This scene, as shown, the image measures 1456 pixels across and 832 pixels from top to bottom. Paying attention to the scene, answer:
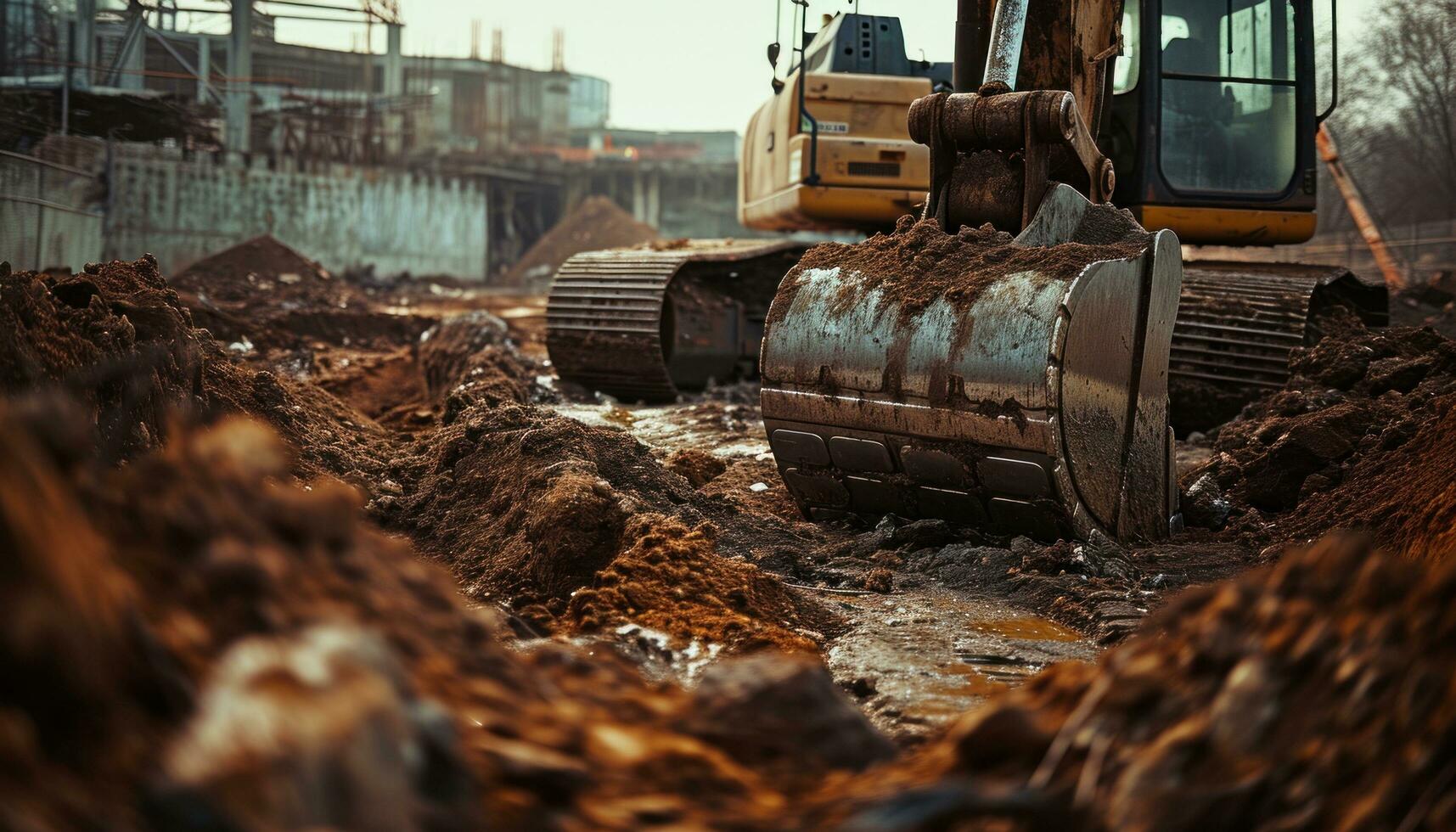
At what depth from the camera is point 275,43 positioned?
39.4 metres

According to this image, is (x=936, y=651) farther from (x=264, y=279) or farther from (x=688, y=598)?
(x=264, y=279)

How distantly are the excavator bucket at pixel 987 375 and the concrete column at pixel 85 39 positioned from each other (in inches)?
881

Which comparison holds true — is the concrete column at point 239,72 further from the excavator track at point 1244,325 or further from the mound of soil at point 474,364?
the excavator track at point 1244,325

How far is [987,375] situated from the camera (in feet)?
15.6

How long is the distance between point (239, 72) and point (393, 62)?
13238 mm

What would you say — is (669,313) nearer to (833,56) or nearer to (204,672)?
(833,56)

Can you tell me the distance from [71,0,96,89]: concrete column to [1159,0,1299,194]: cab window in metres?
21.1

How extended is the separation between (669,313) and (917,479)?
223 inches

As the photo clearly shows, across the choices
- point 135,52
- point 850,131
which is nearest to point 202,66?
point 135,52

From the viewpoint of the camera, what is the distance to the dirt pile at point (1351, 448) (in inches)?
196

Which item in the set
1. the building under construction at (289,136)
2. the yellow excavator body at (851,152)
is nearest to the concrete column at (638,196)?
the building under construction at (289,136)

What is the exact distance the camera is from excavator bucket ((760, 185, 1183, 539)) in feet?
15.5

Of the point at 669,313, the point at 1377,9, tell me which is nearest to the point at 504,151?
the point at 1377,9

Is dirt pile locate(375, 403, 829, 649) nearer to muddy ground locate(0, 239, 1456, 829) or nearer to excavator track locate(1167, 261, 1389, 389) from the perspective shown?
muddy ground locate(0, 239, 1456, 829)
